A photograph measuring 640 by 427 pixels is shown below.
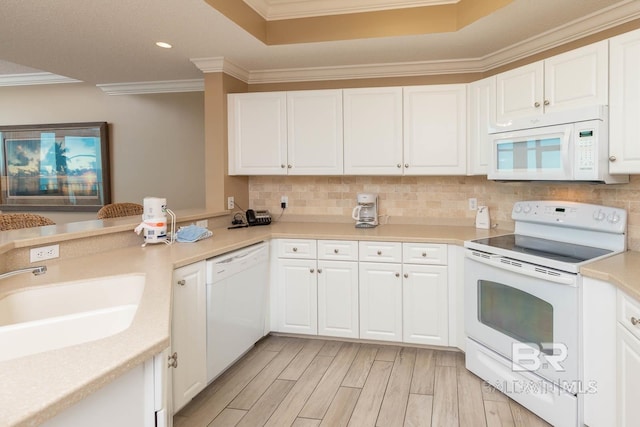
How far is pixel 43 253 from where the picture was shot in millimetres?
2064

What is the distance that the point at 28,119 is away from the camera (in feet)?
16.6

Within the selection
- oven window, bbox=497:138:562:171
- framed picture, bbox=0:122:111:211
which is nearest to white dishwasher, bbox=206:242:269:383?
oven window, bbox=497:138:562:171

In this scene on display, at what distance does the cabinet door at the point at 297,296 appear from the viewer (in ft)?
10.7

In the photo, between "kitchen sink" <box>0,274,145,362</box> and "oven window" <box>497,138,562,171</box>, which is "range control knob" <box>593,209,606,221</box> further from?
"kitchen sink" <box>0,274,145,362</box>

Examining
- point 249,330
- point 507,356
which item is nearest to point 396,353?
point 507,356

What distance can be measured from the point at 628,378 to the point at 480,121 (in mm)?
1911

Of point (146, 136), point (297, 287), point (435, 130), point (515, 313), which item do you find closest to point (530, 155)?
point (435, 130)

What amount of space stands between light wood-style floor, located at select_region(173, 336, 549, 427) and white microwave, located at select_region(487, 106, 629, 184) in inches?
52.6

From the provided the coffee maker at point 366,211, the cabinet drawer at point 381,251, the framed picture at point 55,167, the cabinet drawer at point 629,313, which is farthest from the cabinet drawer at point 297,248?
the framed picture at point 55,167

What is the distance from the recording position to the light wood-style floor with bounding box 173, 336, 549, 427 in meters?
2.23

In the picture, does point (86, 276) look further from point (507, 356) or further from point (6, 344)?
point (507, 356)

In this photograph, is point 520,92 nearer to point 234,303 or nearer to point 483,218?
point 483,218

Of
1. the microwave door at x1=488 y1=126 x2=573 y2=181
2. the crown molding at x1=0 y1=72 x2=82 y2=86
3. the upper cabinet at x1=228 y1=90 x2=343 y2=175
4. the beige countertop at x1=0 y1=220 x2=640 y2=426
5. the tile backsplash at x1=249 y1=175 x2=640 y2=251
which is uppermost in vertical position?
the crown molding at x1=0 y1=72 x2=82 y2=86

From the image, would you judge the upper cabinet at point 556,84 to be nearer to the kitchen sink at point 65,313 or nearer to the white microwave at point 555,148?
the white microwave at point 555,148
